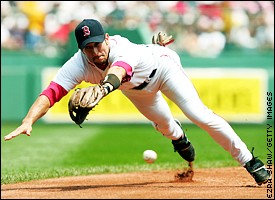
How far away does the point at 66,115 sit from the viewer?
16.2 meters

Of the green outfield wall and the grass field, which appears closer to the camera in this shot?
the grass field

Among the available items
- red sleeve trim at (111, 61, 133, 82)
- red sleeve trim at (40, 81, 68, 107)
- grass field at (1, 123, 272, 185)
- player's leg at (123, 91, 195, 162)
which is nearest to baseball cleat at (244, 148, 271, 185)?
player's leg at (123, 91, 195, 162)

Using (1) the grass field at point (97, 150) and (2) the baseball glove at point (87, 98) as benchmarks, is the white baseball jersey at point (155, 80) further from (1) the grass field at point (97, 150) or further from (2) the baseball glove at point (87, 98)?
(1) the grass field at point (97, 150)

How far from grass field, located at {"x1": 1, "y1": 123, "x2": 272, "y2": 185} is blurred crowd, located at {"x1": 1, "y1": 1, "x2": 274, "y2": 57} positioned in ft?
7.19

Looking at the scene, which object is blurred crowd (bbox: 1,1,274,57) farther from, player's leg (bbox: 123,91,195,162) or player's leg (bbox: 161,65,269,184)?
player's leg (bbox: 161,65,269,184)

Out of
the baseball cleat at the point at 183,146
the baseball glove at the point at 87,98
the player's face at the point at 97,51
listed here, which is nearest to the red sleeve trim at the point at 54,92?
the player's face at the point at 97,51

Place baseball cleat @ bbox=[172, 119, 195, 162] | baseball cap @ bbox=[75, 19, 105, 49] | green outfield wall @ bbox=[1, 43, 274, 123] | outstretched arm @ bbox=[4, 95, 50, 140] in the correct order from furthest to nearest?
green outfield wall @ bbox=[1, 43, 274, 123], baseball cleat @ bbox=[172, 119, 195, 162], baseball cap @ bbox=[75, 19, 105, 49], outstretched arm @ bbox=[4, 95, 50, 140]

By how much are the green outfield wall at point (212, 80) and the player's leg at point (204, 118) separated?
921cm

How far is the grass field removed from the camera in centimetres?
909

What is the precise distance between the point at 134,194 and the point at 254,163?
1.28 meters

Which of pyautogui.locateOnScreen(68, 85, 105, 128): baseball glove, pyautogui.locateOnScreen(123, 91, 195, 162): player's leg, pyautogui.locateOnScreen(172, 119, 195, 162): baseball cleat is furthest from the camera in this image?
pyautogui.locateOnScreen(172, 119, 195, 162): baseball cleat

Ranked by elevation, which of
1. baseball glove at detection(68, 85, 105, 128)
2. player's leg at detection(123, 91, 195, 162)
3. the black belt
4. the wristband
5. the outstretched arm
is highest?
the wristband

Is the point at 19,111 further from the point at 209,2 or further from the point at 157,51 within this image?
the point at 157,51

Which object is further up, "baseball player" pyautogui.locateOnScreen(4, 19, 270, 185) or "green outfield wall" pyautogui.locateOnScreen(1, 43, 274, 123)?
"baseball player" pyautogui.locateOnScreen(4, 19, 270, 185)
